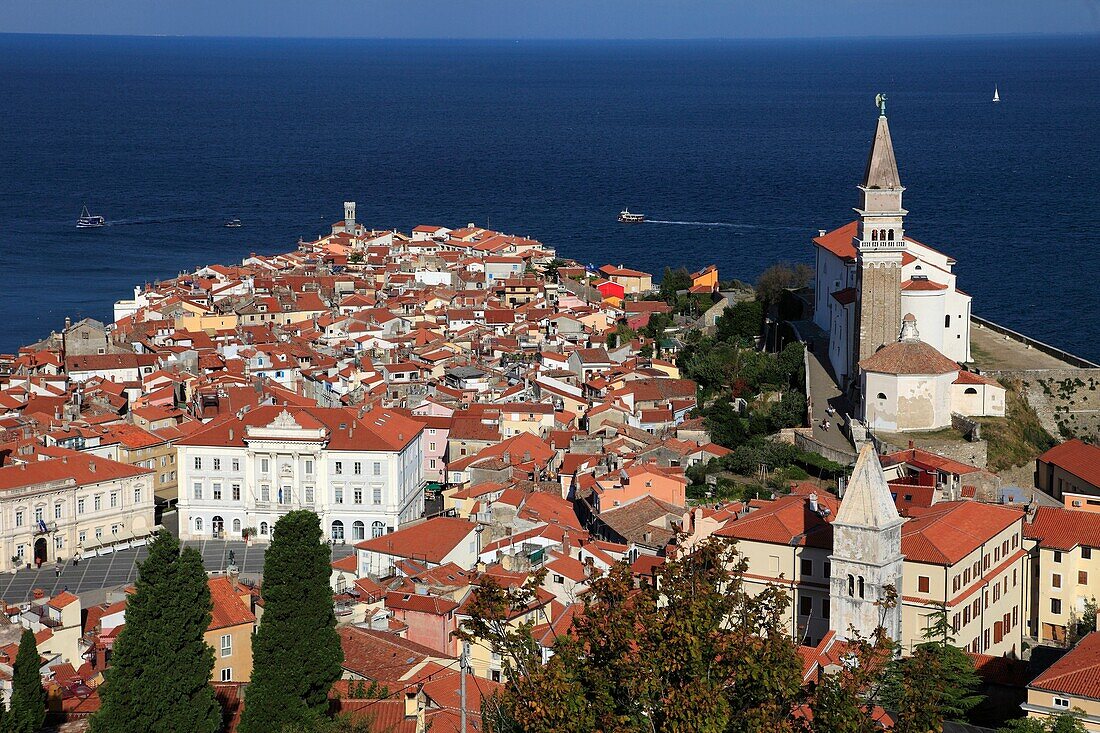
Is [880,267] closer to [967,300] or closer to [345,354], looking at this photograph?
[967,300]

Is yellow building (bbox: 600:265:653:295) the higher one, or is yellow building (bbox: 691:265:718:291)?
yellow building (bbox: 691:265:718:291)

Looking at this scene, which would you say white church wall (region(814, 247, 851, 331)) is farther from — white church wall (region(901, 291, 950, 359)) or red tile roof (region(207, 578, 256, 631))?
red tile roof (region(207, 578, 256, 631))

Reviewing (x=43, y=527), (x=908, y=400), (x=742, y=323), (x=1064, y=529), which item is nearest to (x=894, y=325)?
(x=908, y=400)

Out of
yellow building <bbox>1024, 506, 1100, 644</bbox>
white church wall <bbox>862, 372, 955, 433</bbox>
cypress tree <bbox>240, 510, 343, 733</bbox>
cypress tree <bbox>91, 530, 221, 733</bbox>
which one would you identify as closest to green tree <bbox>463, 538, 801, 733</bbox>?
cypress tree <bbox>240, 510, 343, 733</bbox>

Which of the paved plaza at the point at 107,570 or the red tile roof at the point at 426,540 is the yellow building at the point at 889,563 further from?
the paved plaza at the point at 107,570

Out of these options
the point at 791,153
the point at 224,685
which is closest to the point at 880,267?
the point at 224,685

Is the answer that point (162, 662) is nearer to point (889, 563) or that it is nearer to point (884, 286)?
point (889, 563)
